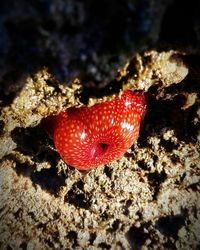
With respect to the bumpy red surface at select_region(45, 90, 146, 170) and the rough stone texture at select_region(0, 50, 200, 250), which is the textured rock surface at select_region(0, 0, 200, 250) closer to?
the rough stone texture at select_region(0, 50, 200, 250)

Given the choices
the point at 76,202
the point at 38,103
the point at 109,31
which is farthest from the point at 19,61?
the point at 76,202

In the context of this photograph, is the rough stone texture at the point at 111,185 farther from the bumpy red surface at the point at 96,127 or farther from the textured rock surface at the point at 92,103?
the bumpy red surface at the point at 96,127

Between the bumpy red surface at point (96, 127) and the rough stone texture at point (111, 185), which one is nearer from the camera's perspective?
the bumpy red surface at point (96, 127)

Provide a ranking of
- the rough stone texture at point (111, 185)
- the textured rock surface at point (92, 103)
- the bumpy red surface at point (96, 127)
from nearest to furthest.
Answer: the textured rock surface at point (92, 103) < the bumpy red surface at point (96, 127) < the rough stone texture at point (111, 185)

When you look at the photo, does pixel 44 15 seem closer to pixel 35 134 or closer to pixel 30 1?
pixel 30 1

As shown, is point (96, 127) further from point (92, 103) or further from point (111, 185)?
point (111, 185)

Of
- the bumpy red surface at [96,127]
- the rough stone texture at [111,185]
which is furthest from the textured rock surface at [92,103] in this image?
the bumpy red surface at [96,127]

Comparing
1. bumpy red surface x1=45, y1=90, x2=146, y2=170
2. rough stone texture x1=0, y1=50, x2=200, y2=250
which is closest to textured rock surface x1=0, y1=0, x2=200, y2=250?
rough stone texture x1=0, y1=50, x2=200, y2=250
